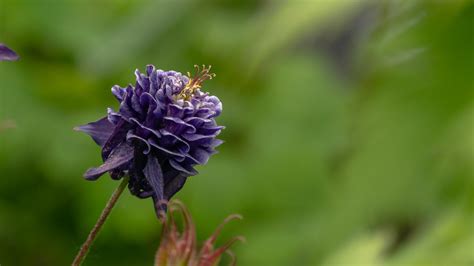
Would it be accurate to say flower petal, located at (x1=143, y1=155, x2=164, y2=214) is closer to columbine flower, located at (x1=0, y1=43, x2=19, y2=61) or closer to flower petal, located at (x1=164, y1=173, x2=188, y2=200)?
flower petal, located at (x1=164, y1=173, x2=188, y2=200)

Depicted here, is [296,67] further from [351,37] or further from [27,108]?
[27,108]

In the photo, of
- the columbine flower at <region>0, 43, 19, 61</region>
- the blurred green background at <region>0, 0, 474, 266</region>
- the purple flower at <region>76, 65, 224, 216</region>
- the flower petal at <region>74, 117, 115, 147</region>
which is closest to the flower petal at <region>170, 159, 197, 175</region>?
the purple flower at <region>76, 65, 224, 216</region>

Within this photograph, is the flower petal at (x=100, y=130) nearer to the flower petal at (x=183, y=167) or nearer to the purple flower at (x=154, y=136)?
the purple flower at (x=154, y=136)

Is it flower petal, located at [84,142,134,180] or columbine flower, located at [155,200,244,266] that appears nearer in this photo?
flower petal, located at [84,142,134,180]

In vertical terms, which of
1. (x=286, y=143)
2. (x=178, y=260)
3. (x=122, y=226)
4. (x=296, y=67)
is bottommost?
(x=178, y=260)

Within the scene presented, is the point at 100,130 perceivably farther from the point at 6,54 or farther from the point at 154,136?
the point at 6,54

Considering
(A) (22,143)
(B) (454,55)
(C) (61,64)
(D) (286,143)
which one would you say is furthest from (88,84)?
(B) (454,55)
